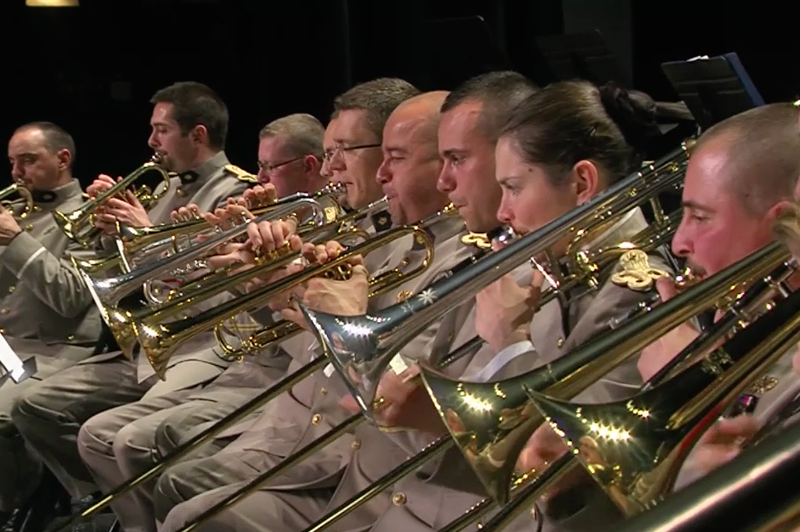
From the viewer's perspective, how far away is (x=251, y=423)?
2.60 metres

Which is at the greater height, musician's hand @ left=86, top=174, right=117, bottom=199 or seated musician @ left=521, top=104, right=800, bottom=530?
seated musician @ left=521, top=104, right=800, bottom=530

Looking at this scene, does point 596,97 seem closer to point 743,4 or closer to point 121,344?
point 121,344

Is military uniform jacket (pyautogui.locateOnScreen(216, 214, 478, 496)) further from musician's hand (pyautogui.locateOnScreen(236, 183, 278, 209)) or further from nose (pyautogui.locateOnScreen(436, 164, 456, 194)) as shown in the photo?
musician's hand (pyautogui.locateOnScreen(236, 183, 278, 209))

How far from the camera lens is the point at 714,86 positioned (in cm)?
233

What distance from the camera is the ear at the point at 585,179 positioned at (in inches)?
74.4

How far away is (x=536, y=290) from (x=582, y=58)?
1.73 metres

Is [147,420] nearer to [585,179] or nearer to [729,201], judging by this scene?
[585,179]

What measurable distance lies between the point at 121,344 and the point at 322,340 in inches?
33.3

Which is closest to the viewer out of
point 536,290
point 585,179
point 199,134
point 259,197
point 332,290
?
point 536,290

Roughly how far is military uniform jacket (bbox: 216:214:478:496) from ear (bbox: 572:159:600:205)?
0.40 meters

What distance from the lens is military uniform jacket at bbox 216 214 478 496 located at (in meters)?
2.19

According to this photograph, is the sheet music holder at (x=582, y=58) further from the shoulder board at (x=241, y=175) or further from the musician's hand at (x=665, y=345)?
the musician's hand at (x=665, y=345)

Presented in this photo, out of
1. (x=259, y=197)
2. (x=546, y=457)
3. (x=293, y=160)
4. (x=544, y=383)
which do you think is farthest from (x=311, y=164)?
(x=544, y=383)

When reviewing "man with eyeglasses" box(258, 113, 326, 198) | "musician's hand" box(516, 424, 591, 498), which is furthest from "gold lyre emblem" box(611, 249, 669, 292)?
"man with eyeglasses" box(258, 113, 326, 198)
